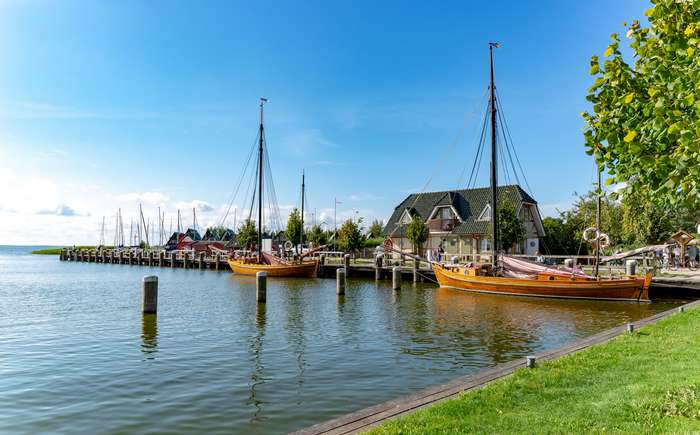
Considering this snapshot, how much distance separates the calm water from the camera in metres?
9.93

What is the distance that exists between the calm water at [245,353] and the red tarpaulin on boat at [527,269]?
2018 millimetres

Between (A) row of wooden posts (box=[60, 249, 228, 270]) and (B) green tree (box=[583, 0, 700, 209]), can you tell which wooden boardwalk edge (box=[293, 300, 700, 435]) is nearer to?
(B) green tree (box=[583, 0, 700, 209])

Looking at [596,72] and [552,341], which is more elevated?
[596,72]

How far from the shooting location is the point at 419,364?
13.5 meters

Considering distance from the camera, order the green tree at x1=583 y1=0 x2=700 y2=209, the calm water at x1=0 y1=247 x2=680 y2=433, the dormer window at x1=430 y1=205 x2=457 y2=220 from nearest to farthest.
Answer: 1. the green tree at x1=583 y1=0 x2=700 y2=209
2. the calm water at x1=0 y1=247 x2=680 y2=433
3. the dormer window at x1=430 y1=205 x2=457 y2=220

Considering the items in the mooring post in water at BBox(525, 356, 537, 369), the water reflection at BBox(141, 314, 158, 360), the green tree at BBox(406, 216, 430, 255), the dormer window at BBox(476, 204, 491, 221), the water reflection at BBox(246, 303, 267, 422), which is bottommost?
the water reflection at BBox(246, 303, 267, 422)

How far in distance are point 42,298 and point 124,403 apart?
24.8m

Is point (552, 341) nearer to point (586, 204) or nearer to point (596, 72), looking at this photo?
point (596, 72)

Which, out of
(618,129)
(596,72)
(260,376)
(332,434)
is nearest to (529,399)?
(332,434)

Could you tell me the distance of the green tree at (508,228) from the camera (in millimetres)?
45156

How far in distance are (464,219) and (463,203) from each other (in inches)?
108

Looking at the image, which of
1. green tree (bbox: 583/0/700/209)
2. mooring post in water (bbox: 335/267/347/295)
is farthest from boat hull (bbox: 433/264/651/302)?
green tree (bbox: 583/0/700/209)

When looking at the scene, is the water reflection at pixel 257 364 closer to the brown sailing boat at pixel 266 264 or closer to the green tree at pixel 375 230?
the brown sailing boat at pixel 266 264

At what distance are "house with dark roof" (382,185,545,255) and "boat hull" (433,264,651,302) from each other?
18498 millimetres
